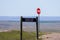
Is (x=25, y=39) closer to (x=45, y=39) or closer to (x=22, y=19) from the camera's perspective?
(x=45, y=39)

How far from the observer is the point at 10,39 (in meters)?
16.4

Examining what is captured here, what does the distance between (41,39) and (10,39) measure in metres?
2.28

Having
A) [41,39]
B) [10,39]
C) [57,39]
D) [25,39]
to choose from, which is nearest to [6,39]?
[10,39]

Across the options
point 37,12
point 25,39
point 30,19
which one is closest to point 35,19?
point 30,19

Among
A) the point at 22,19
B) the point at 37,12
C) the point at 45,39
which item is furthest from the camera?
the point at 37,12

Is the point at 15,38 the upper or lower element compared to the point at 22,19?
lower

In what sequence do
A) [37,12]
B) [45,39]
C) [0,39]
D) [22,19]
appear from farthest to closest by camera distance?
[37,12], [45,39], [0,39], [22,19]

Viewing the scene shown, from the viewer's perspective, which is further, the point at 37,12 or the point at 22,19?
the point at 37,12

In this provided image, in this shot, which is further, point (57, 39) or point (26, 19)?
point (57, 39)

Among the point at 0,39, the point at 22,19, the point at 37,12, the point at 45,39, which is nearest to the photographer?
the point at 22,19

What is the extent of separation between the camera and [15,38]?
1703 centimetres

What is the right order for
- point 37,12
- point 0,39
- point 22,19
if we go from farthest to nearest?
1. point 37,12
2. point 0,39
3. point 22,19

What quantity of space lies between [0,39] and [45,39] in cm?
342

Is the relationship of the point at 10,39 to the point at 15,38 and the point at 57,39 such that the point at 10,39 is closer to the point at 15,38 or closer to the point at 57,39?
the point at 15,38
